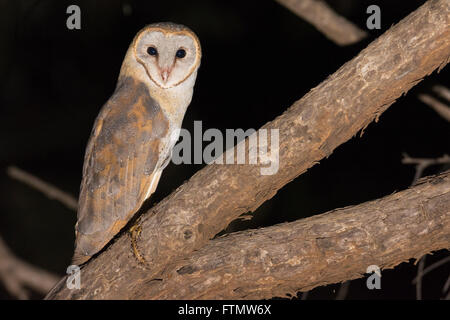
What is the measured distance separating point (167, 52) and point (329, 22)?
1.06 metres

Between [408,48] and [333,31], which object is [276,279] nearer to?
[408,48]

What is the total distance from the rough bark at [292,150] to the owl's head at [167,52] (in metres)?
0.78

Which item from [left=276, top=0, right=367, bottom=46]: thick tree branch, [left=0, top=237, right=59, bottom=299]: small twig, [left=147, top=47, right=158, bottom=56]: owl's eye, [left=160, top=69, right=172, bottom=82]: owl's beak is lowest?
[left=0, top=237, right=59, bottom=299]: small twig

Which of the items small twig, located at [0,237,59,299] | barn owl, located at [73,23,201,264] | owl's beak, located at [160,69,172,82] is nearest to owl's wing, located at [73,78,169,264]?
barn owl, located at [73,23,201,264]

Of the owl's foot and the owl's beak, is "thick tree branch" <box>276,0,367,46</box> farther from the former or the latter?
the owl's foot

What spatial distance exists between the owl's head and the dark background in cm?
152

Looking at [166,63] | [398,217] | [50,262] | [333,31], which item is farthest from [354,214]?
[50,262]

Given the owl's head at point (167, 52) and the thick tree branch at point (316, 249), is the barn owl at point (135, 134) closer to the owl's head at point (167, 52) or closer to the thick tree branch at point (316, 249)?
the owl's head at point (167, 52)

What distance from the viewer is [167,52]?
7.98 ft

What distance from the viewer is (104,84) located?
16.5ft

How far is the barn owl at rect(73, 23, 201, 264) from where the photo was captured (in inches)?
91.2

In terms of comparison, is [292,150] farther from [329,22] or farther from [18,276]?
[18,276]

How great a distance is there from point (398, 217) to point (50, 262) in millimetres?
4363

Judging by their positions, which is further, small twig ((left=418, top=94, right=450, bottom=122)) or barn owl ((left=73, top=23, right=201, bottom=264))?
small twig ((left=418, top=94, right=450, bottom=122))
